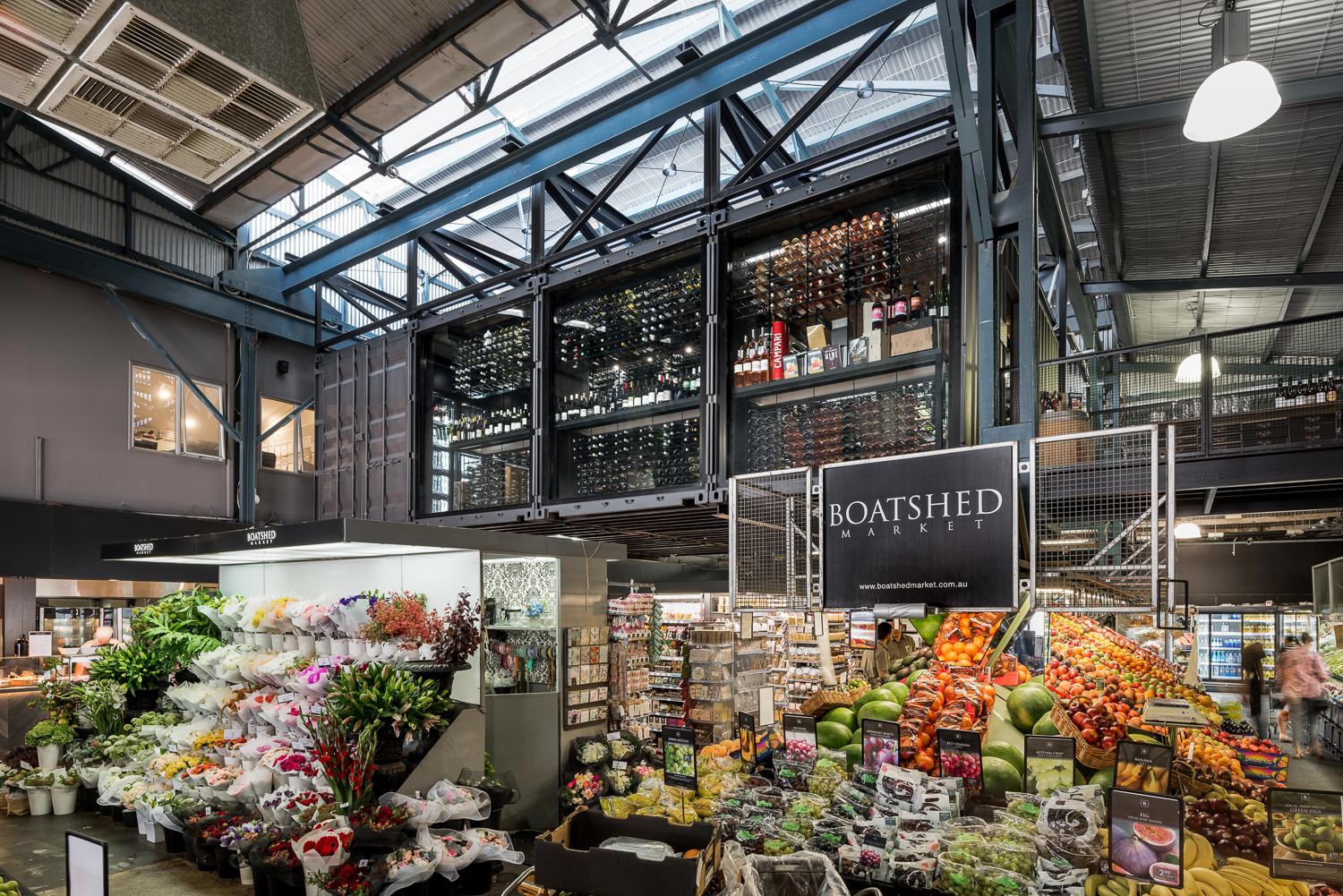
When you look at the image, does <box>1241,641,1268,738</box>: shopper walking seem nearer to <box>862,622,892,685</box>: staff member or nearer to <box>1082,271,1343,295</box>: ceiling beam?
<box>1082,271,1343,295</box>: ceiling beam

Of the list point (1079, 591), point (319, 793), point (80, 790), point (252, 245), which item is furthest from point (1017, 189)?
point (252, 245)

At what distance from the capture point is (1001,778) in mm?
3367

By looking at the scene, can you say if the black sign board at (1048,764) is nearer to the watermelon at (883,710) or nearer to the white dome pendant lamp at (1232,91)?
the watermelon at (883,710)

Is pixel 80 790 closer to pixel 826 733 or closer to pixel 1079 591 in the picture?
pixel 826 733

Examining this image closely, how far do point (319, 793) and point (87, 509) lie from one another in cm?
769

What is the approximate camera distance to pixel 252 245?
1216 cm

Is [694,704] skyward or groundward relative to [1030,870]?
groundward

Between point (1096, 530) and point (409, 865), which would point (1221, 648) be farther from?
point (409, 865)

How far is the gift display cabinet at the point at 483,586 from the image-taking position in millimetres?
5613

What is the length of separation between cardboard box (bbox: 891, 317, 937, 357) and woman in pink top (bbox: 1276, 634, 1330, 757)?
628cm

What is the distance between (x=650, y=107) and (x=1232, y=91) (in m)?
5.59

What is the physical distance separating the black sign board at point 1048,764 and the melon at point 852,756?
2.42 ft

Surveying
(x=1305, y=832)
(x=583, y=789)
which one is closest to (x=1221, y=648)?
(x=583, y=789)

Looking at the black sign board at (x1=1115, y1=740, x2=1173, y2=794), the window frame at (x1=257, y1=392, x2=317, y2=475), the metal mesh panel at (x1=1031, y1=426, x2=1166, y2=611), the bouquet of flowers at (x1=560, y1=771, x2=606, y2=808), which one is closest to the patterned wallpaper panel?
the bouquet of flowers at (x1=560, y1=771, x2=606, y2=808)
